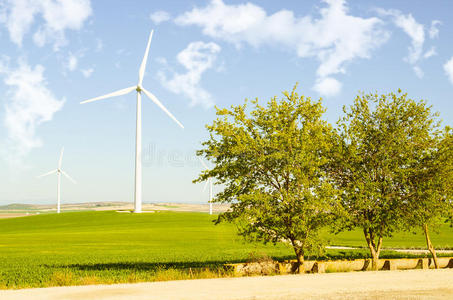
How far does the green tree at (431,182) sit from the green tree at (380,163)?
308 mm

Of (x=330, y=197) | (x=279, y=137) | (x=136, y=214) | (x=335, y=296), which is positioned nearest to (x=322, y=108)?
(x=279, y=137)

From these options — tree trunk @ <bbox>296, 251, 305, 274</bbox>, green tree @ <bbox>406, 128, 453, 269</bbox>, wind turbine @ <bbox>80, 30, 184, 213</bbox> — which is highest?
wind turbine @ <bbox>80, 30, 184, 213</bbox>

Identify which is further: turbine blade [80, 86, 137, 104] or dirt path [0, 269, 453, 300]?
turbine blade [80, 86, 137, 104]

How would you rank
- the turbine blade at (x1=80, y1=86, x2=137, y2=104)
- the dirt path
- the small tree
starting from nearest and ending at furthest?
the dirt path < the small tree < the turbine blade at (x1=80, y1=86, x2=137, y2=104)

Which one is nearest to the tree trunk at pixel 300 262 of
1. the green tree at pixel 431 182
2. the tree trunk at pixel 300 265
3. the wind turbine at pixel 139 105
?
the tree trunk at pixel 300 265

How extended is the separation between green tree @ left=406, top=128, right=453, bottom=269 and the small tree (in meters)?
5.17

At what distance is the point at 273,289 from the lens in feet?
59.4

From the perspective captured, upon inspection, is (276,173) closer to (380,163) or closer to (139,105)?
(380,163)

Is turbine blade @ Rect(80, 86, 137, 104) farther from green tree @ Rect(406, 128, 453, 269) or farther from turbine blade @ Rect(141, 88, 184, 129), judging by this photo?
green tree @ Rect(406, 128, 453, 269)

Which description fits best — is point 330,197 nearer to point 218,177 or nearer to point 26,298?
point 218,177

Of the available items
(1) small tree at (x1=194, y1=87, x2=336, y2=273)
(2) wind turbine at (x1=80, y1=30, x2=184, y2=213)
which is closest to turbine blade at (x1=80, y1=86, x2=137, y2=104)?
(2) wind turbine at (x1=80, y1=30, x2=184, y2=213)

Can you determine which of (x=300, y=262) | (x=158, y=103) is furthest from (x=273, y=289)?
(x=158, y=103)

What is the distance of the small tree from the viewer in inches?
904

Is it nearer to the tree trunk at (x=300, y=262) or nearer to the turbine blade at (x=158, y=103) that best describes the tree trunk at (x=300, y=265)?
the tree trunk at (x=300, y=262)
